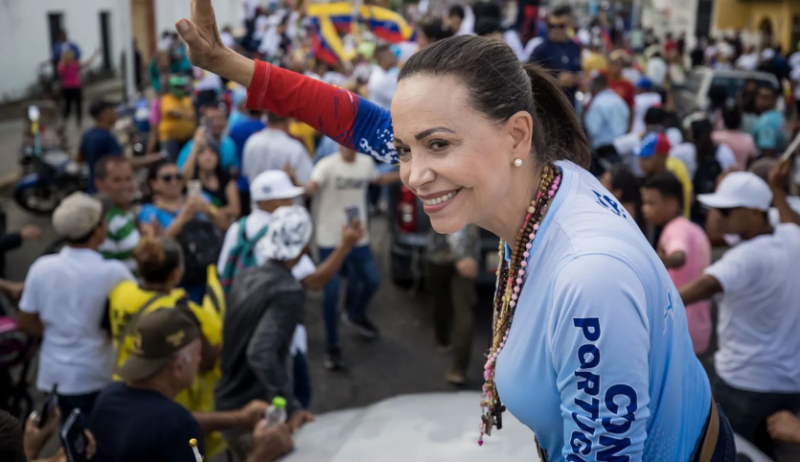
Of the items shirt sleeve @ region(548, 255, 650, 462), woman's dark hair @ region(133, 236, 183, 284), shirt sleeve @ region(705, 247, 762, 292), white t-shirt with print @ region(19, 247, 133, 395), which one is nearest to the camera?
shirt sleeve @ region(548, 255, 650, 462)

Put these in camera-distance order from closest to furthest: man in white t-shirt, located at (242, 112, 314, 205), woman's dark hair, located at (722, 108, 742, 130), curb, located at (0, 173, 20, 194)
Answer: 1. man in white t-shirt, located at (242, 112, 314, 205)
2. woman's dark hair, located at (722, 108, 742, 130)
3. curb, located at (0, 173, 20, 194)

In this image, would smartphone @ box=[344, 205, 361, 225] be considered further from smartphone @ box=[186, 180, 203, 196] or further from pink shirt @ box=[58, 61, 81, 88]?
pink shirt @ box=[58, 61, 81, 88]

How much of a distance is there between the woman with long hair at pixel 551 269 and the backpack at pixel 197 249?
147 inches

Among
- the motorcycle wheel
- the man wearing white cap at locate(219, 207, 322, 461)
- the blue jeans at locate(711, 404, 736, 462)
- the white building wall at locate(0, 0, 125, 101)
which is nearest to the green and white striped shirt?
the man wearing white cap at locate(219, 207, 322, 461)

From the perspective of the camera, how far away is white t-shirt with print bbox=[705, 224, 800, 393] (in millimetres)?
3523

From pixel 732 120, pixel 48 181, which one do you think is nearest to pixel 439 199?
pixel 732 120

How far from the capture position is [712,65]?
67.5 ft

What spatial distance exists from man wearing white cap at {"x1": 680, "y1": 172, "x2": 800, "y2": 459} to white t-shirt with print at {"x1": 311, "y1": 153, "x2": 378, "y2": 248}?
3.20 meters

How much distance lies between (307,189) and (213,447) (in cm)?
292

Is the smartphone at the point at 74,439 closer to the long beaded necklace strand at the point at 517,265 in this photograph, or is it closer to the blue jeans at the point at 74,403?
the blue jeans at the point at 74,403

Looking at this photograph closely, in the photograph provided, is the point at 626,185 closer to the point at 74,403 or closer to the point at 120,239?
the point at 120,239

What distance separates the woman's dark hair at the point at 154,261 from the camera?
3.81 m

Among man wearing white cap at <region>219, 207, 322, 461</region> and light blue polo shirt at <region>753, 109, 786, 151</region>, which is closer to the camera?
man wearing white cap at <region>219, 207, 322, 461</region>

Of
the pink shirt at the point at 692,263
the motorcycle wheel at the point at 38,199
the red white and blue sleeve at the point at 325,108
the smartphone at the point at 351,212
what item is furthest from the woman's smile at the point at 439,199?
the motorcycle wheel at the point at 38,199
